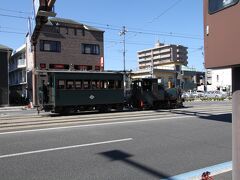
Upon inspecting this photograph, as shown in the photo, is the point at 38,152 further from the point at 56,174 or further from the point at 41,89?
the point at 41,89

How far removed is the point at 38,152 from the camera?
817cm

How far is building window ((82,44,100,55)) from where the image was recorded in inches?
1836

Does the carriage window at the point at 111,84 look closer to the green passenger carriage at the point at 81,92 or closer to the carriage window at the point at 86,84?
the green passenger carriage at the point at 81,92

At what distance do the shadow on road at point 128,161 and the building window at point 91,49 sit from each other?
1545 inches

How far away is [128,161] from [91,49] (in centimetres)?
4076

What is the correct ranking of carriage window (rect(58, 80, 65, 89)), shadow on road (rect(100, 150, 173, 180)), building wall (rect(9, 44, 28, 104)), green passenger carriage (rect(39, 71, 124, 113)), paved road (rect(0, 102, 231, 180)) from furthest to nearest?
building wall (rect(9, 44, 28, 104)), carriage window (rect(58, 80, 65, 89)), green passenger carriage (rect(39, 71, 124, 113)), paved road (rect(0, 102, 231, 180)), shadow on road (rect(100, 150, 173, 180))

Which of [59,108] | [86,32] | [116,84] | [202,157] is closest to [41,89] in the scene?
[59,108]

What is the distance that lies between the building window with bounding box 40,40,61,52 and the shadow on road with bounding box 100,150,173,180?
3688 centimetres

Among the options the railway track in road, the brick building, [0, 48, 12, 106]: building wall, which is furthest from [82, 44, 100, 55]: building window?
the railway track in road

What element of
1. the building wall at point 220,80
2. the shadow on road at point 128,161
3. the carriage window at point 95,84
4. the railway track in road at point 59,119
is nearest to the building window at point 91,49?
the carriage window at point 95,84

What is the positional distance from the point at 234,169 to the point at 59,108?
730 inches

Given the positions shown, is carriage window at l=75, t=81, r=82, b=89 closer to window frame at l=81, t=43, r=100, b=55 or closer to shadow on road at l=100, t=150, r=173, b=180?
shadow on road at l=100, t=150, r=173, b=180

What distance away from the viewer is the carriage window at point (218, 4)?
208 cm

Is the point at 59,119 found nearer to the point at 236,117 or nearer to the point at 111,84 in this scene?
the point at 111,84
